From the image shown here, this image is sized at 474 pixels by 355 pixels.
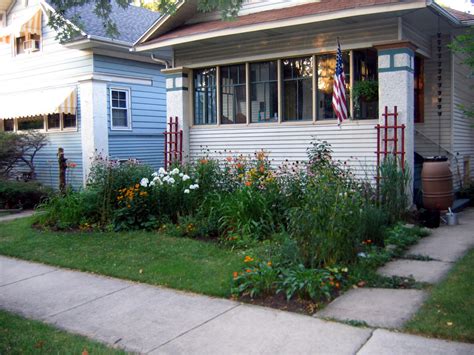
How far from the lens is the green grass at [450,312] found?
185 inches

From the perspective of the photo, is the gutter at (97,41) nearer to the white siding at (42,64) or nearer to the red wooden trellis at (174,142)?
the white siding at (42,64)

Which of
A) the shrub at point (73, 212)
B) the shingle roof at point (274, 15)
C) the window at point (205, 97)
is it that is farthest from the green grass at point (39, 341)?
the window at point (205, 97)

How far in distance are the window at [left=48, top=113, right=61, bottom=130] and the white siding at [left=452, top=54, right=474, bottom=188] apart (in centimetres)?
1203

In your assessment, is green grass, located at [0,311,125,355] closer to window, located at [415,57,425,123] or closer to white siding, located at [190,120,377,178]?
white siding, located at [190,120,377,178]

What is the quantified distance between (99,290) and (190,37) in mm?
7182

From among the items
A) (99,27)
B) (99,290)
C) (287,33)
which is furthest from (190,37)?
(99,290)

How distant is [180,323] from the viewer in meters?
5.37

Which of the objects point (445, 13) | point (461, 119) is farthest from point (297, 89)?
point (461, 119)

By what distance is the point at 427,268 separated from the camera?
679 cm

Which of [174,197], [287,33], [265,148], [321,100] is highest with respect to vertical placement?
[287,33]

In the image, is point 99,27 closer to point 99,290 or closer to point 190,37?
point 190,37

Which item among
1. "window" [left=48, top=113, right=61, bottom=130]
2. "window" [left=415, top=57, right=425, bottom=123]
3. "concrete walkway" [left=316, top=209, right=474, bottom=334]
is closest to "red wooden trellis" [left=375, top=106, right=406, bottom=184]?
"concrete walkway" [left=316, top=209, right=474, bottom=334]

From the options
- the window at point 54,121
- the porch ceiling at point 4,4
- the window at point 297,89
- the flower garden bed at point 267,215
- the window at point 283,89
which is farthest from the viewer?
the porch ceiling at point 4,4

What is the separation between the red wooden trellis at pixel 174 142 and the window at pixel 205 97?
552 mm
